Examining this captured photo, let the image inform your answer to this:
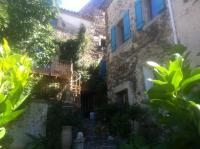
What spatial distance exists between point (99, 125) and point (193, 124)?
21.4ft

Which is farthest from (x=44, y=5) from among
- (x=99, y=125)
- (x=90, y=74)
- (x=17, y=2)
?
(x=90, y=74)

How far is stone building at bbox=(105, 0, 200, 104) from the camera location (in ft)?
22.1

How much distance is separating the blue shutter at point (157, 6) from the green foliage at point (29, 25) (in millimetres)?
3370

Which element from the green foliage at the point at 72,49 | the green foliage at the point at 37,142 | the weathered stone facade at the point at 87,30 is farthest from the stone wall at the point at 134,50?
the weathered stone facade at the point at 87,30

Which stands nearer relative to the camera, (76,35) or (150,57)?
(150,57)

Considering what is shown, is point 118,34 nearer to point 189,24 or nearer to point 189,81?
point 189,24

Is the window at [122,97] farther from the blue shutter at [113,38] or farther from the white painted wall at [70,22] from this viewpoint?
the white painted wall at [70,22]

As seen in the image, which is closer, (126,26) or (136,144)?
(136,144)

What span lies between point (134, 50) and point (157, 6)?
1.71 meters

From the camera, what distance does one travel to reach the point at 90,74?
593 inches

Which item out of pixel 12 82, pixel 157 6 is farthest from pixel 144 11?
pixel 12 82

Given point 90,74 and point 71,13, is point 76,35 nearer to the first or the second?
point 71,13

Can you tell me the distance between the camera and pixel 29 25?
837 centimetres

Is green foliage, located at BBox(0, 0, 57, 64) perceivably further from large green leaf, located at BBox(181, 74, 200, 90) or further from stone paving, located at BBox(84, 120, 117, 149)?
large green leaf, located at BBox(181, 74, 200, 90)
